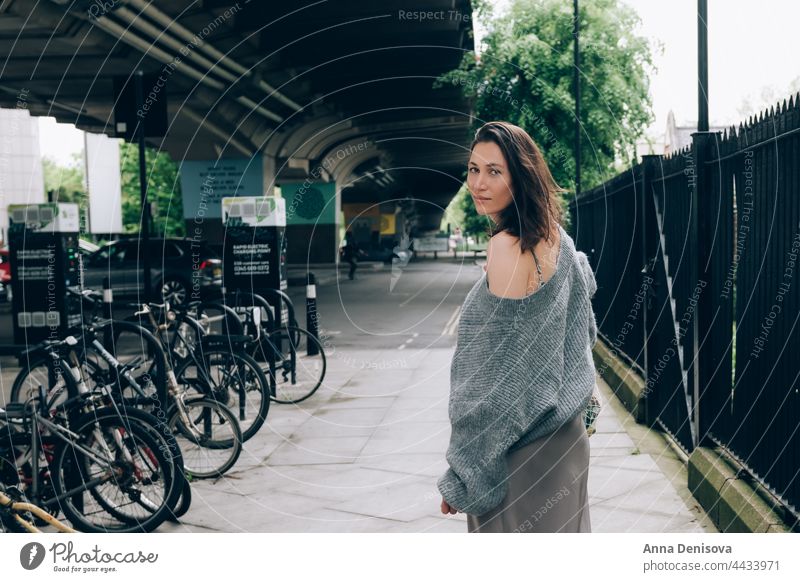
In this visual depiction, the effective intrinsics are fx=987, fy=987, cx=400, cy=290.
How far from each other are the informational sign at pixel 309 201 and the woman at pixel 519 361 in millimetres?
39100

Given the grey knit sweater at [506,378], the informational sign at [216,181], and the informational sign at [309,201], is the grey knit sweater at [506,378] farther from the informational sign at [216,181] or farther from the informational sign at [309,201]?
the informational sign at [309,201]

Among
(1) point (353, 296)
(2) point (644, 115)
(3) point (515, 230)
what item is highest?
(2) point (644, 115)

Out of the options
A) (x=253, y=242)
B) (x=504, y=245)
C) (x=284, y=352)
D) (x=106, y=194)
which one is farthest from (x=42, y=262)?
(x=106, y=194)

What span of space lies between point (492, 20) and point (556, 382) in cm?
1798

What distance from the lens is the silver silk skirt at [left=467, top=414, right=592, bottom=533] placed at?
8.67ft

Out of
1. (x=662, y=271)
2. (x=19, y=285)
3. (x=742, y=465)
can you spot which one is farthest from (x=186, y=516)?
(x=19, y=285)

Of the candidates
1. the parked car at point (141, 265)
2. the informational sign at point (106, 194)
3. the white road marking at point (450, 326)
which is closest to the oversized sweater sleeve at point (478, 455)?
the white road marking at point (450, 326)

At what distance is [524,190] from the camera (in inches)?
102

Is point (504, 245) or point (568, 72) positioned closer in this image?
point (504, 245)

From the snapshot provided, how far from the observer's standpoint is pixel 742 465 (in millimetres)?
4996

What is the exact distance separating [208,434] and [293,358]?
291 cm

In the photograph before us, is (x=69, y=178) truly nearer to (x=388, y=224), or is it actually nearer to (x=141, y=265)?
(x=388, y=224)

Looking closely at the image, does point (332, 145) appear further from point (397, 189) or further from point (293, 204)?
point (397, 189)

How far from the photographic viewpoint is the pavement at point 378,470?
523cm
